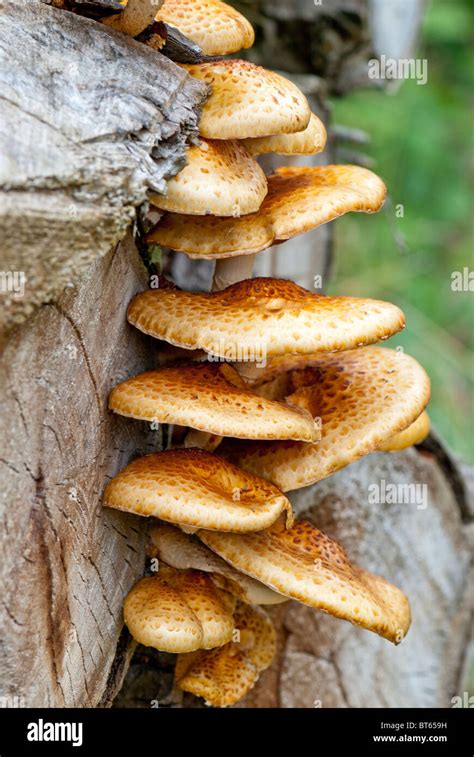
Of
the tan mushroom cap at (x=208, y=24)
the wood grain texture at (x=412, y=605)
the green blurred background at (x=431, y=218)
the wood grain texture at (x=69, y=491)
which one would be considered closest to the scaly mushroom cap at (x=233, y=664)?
the wood grain texture at (x=69, y=491)

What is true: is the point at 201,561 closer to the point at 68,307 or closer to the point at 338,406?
the point at 338,406

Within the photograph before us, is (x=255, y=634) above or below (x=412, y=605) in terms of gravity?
above

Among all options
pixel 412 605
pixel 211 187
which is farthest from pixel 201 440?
pixel 412 605

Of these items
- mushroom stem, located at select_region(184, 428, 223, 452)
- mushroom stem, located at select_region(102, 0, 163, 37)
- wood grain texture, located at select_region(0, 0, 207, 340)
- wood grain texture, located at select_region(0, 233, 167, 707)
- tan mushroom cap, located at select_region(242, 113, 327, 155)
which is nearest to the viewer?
wood grain texture, located at select_region(0, 0, 207, 340)

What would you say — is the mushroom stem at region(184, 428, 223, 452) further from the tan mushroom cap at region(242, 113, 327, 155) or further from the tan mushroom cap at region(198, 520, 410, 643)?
the tan mushroom cap at region(242, 113, 327, 155)

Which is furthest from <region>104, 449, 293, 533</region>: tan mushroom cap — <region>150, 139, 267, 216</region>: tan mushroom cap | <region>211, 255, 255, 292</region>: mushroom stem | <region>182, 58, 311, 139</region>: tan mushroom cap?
<region>182, 58, 311, 139</region>: tan mushroom cap
